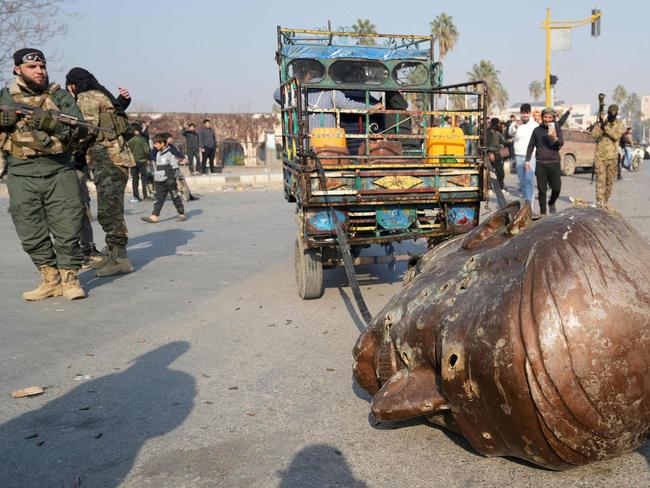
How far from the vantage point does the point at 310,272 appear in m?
5.79

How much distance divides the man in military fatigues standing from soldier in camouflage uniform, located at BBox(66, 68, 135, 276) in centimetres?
94

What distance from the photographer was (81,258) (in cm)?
627

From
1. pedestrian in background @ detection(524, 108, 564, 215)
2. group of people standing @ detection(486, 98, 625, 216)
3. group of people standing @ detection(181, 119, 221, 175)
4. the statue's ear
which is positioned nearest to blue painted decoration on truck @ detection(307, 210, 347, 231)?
the statue's ear

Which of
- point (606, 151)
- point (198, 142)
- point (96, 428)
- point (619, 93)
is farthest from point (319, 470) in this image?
point (619, 93)

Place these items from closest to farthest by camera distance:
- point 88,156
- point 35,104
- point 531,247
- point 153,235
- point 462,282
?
point 531,247 < point 462,282 < point 35,104 < point 88,156 < point 153,235

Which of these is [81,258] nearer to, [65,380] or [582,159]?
[65,380]

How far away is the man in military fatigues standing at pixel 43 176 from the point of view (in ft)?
19.0

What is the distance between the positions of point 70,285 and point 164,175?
5.82 metres

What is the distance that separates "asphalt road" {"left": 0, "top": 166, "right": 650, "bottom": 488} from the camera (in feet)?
9.09

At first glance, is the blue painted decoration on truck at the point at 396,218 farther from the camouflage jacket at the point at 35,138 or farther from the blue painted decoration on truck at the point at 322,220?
the camouflage jacket at the point at 35,138

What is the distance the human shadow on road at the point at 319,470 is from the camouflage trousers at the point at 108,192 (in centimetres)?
515

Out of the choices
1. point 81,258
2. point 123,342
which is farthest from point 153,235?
point 123,342

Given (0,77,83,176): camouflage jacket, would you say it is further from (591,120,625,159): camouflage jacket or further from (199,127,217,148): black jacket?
(199,127,217,148): black jacket

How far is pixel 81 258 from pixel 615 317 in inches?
213
